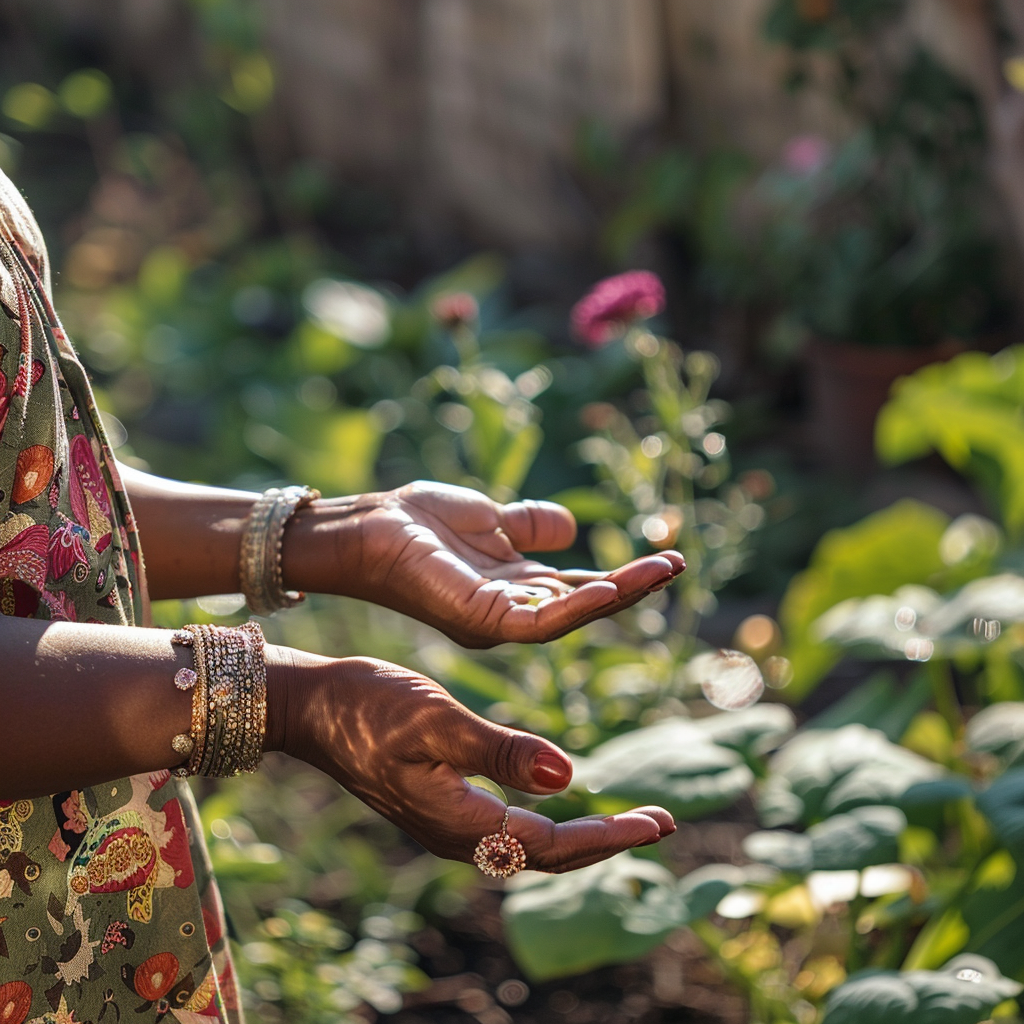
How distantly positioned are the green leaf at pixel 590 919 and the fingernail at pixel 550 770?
0.71 metres

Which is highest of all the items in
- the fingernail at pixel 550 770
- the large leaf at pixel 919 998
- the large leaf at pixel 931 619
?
the fingernail at pixel 550 770

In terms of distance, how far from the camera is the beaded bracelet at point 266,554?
1.02 meters

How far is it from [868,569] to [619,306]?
683mm

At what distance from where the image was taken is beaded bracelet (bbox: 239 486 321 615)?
1024 millimetres

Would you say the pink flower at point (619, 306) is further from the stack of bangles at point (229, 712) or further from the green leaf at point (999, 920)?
the stack of bangles at point (229, 712)

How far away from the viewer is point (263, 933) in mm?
1645

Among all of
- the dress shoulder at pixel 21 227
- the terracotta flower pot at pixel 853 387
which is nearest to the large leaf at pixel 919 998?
the dress shoulder at pixel 21 227

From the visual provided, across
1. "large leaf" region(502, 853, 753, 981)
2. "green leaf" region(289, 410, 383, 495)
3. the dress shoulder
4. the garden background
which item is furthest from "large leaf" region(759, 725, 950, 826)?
"green leaf" region(289, 410, 383, 495)

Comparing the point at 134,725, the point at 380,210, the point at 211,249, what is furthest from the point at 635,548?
the point at 380,210

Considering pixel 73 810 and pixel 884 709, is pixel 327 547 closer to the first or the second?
pixel 73 810

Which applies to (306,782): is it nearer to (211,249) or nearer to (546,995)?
(546,995)

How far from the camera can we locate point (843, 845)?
1.36 m

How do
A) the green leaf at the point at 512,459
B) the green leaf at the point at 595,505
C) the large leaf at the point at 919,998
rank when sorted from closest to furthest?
the large leaf at the point at 919,998 → the green leaf at the point at 512,459 → the green leaf at the point at 595,505

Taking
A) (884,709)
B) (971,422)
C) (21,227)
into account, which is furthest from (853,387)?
(21,227)
